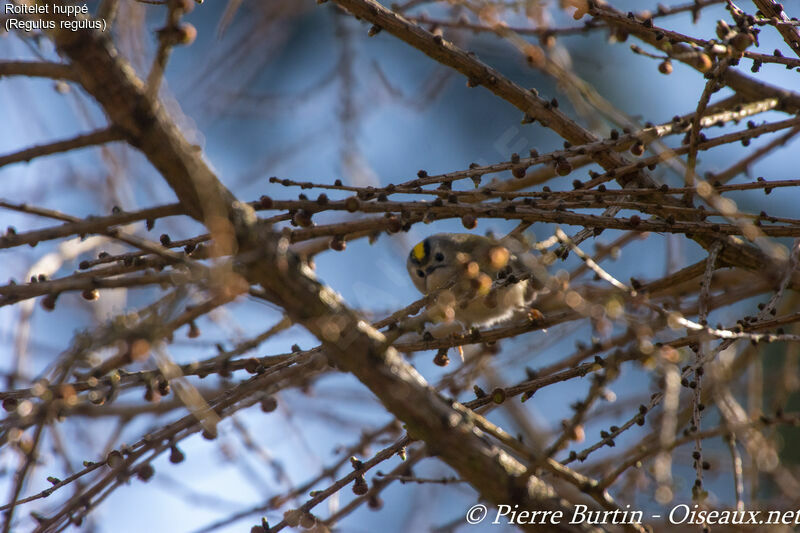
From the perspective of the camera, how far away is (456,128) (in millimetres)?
7969

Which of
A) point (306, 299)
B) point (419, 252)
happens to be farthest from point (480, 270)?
point (306, 299)

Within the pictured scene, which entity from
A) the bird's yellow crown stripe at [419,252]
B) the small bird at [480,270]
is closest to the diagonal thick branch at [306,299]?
the small bird at [480,270]

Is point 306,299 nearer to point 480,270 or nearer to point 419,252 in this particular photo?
point 480,270

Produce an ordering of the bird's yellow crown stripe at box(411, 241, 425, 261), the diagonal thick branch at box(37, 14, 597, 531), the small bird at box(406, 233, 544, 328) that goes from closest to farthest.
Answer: the diagonal thick branch at box(37, 14, 597, 531) < the small bird at box(406, 233, 544, 328) < the bird's yellow crown stripe at box(411, 241, 425, 261)

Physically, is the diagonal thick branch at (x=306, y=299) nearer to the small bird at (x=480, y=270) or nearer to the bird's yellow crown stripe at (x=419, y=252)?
the small bird at (x=480, y=270)

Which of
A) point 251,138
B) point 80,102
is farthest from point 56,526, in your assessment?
point 251,138

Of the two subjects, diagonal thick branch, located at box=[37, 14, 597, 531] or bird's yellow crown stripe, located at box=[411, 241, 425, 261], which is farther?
bird's yellow crown stripe, located at box=[411, 241, 425, 261]

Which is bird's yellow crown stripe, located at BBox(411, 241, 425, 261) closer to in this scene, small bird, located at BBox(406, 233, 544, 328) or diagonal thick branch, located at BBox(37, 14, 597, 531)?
small bird, located at BBox(406, 233, 544, 328)

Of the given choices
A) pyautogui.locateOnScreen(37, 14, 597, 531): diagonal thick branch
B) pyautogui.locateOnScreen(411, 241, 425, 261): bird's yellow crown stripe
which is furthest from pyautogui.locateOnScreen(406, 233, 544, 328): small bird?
pyautogui.locateOnScreen(37, 14, 597, 531): diagonal thick branch

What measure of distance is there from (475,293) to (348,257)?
557cm

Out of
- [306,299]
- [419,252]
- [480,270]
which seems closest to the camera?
[306,299]

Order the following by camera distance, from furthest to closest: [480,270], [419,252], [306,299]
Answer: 1. [419,252]
2. [480,270]
3. [306,299]

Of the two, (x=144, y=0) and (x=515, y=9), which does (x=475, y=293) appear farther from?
(x=515, y=9)

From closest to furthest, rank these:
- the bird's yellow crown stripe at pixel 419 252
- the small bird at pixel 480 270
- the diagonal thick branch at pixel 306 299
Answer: the diagonal thick branch at pixel 306 299
the small bird at pixel 480 270
the bird's yellow crown stripe at pixel 419 252
